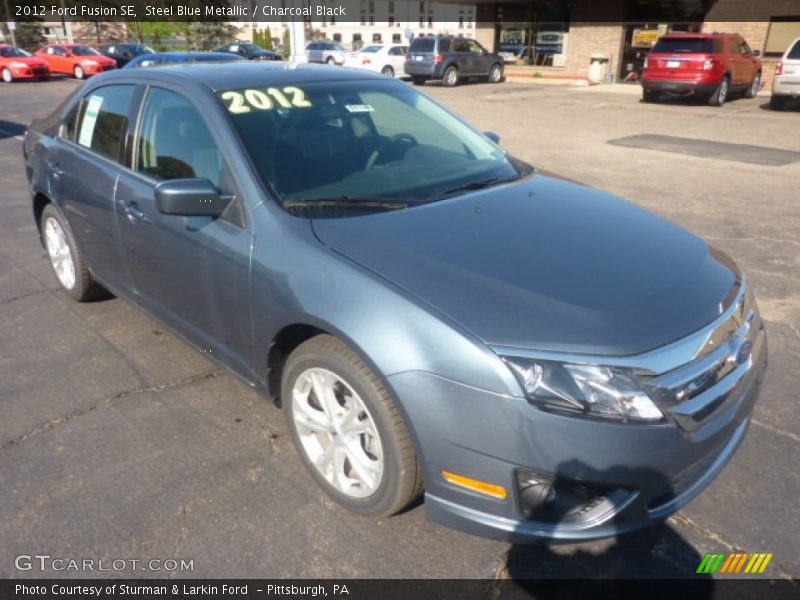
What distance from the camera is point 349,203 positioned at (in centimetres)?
277

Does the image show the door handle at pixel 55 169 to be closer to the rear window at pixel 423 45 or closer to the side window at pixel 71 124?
the side window at pixel 71 124

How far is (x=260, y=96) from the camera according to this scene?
3.11 m

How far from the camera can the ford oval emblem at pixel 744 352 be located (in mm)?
2314

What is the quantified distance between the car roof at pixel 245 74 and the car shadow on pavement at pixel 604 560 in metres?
2.40

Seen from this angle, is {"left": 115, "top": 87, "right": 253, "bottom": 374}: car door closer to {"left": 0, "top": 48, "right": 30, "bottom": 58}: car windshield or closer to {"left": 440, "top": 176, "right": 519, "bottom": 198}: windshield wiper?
{"left": 440, "top": 176, "right": 519, "bottom": 198}: windshield wiper

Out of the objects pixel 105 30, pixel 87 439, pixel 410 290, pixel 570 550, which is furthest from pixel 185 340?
pixel 105 30

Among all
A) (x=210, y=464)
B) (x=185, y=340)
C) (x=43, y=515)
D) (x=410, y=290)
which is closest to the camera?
(x=410, y=290)

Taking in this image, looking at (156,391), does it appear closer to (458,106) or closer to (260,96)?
(260,96)

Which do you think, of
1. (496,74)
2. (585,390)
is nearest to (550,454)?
(585,390)

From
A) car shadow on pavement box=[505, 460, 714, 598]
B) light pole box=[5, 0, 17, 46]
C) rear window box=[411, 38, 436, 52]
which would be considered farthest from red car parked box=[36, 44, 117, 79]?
car shadow on pavement box=[505, 460, 714, 598]

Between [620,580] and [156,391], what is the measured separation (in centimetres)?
246

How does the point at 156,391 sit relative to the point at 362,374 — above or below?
below

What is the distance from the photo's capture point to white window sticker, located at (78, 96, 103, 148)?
392 centimetres

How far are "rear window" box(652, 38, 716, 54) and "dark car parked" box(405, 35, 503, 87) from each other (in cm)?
800
